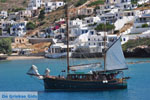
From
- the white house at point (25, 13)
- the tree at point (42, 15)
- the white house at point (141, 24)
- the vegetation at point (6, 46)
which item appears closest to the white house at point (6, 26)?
the tree at point (42, 15)

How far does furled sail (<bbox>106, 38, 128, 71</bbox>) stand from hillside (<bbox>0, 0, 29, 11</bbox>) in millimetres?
102703

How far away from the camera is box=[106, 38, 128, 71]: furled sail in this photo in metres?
47.1

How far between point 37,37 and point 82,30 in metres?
13.4

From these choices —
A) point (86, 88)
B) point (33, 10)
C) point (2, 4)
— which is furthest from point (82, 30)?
point (2, 4)

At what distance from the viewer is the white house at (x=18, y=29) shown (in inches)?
4493

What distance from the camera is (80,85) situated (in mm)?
45844

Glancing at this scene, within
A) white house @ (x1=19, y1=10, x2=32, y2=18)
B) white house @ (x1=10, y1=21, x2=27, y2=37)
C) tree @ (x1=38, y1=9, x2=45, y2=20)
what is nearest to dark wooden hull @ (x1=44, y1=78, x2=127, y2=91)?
white house @ (x1=10, y1=21, x2=27, y2=37)

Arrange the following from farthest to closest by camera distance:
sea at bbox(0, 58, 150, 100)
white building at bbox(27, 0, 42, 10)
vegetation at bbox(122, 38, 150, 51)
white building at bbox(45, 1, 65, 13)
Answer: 1. white building at bbox(27, 0, 42, 10)
2. white building at bbox(45, 1, 65, 13)
3. vegetation at bbox(122, 38, 150, 51)
4. sea at bbox(0, 58, 150, 100)

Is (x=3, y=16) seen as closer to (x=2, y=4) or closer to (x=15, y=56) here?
(x=2, y=4)

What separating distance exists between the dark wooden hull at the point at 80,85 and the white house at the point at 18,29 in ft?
224

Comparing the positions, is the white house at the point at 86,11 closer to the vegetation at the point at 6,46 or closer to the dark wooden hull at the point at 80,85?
the vegetation at the point at 6,46

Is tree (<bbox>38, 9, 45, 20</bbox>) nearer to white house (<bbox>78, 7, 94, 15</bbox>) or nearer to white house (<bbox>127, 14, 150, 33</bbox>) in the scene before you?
white house (<bbox>78, 7, 94, 15</bbox>)

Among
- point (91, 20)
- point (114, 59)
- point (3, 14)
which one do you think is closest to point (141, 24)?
point (91, 20)

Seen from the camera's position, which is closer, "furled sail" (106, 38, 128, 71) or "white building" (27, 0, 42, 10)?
"furled sail" (106, 38, 128, 71)
